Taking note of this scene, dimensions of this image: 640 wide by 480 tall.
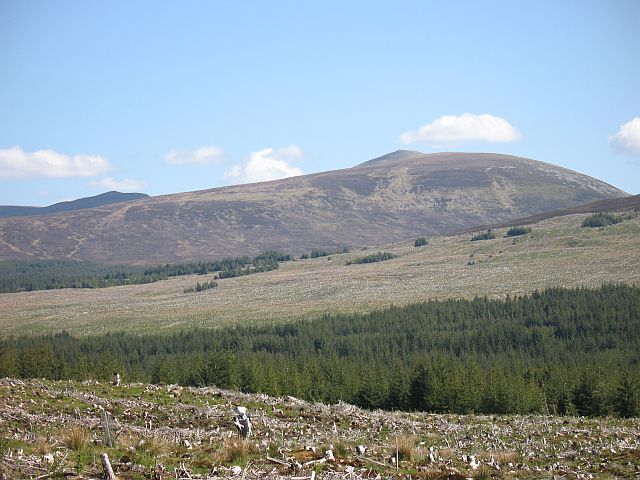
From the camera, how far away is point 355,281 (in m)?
167

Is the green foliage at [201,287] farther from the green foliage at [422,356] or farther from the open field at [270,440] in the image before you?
the open field at [270,440]

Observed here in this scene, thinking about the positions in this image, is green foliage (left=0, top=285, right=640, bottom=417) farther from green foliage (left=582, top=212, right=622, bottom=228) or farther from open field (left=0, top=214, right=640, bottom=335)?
green foliage (left=582, top=212, right=622, bottom=228)

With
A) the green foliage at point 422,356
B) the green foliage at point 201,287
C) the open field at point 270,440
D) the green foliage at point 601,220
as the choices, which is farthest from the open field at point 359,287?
the open field at point 270,440

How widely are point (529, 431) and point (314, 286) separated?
5535 inches

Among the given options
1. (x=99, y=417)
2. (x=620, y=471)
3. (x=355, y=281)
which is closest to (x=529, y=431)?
(x=620, y=471)

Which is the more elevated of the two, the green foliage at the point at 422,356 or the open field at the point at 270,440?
the open field at the point at 270,440

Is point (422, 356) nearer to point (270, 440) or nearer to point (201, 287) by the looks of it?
point (270, 440)

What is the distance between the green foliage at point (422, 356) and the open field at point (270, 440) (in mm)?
17938

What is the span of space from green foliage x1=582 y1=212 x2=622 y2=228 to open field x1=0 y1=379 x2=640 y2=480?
166 metres

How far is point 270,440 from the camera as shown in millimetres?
→ 21000

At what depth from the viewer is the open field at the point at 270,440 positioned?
1639cm

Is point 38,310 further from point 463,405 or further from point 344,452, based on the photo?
point 344,452

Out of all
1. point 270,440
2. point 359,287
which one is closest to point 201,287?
point 359,287

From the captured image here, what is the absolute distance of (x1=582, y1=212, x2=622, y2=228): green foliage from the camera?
185375mm
